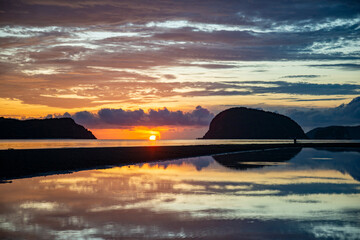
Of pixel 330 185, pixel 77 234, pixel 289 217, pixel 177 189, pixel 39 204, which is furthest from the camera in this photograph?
pixel 330 185

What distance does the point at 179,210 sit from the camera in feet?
50.8

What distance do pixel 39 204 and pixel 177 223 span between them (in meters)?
6.84

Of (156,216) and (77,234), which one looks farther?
(156,216)

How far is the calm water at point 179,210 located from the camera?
11898 millimetres

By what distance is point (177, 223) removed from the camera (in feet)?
43.2

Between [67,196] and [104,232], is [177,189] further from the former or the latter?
[104,232]

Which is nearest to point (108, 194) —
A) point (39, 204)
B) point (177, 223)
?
point (39, 204)

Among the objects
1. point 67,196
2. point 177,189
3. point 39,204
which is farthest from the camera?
point 177,189

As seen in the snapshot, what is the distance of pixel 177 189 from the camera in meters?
21.8

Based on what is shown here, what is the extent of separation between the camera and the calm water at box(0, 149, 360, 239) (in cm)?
1190

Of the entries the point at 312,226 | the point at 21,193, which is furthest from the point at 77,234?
the point at 21,193

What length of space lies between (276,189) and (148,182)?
7863mm

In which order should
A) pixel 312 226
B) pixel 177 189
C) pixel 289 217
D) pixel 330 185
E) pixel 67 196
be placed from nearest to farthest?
1. pixel 312 226
2. pixel 289 217
3. pixel 67 196
4. pixel 177 189
5. pixel 330 185

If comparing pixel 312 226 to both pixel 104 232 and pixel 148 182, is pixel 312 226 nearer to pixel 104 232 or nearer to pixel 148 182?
pixel 104 232
